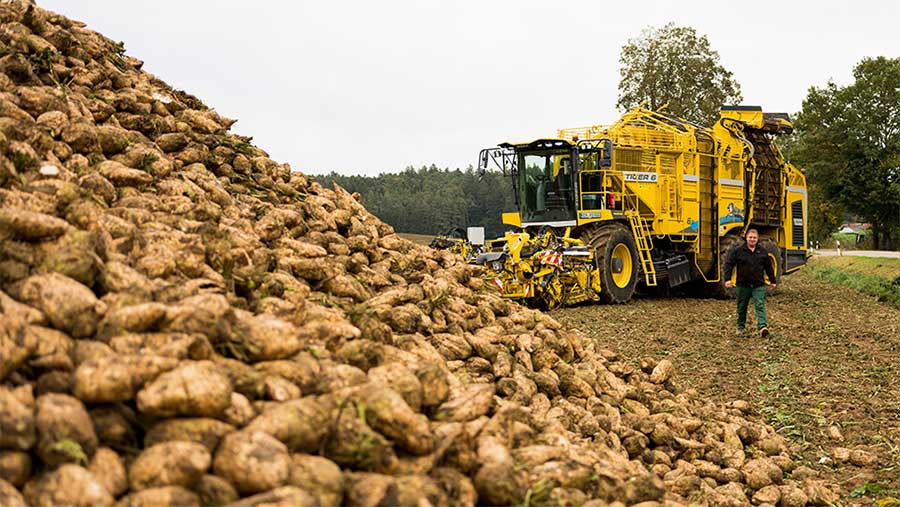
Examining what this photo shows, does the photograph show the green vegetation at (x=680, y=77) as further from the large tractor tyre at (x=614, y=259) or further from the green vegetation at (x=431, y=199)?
the large tractor tyre at (x=614, y=259)

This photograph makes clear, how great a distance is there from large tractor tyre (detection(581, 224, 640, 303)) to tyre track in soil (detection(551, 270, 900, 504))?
11.6 inches

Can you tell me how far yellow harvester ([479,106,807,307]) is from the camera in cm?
1424

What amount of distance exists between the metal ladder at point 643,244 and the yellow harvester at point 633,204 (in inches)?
0.9

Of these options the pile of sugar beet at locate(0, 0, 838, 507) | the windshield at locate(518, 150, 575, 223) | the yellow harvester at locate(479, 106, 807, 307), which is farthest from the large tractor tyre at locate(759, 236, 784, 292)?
the pile of sugar beet at locate(0, 0, 838, 507)

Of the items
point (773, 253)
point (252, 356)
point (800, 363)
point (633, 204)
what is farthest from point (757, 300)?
point (252, 356)

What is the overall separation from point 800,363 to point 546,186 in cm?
671

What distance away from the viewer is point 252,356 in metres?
3.52

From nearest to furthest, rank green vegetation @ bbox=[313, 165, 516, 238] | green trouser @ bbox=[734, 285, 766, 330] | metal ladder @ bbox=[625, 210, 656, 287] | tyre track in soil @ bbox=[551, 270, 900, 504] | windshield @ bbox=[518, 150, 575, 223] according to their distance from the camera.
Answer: tyre track in soil @ bbox=[551, 270, 900, 504], green trouser @ bbox=[734, 285, 766, 330], windshield @ bbox=[518, 150, 575, 223], metal ladder @ bbox=[625, 210, 656, 287], green vegetation @ bbox=[313, 165, 516, 238]

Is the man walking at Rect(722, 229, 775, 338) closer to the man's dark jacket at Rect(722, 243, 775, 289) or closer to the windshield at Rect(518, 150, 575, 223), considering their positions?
the man's dark jacket at Rect(722, 243, 775, 289)

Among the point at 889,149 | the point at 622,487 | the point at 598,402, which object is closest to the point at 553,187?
the point at 598,402

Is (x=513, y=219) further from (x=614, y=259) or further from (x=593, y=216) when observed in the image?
(x=614, y=259)

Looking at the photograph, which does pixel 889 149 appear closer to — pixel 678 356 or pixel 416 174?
pixel 678 356

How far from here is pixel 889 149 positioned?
40.2 meters

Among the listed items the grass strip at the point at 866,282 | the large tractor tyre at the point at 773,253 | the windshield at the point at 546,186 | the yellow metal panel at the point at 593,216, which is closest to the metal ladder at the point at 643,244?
the yellow metal panel at the point at 593,216
